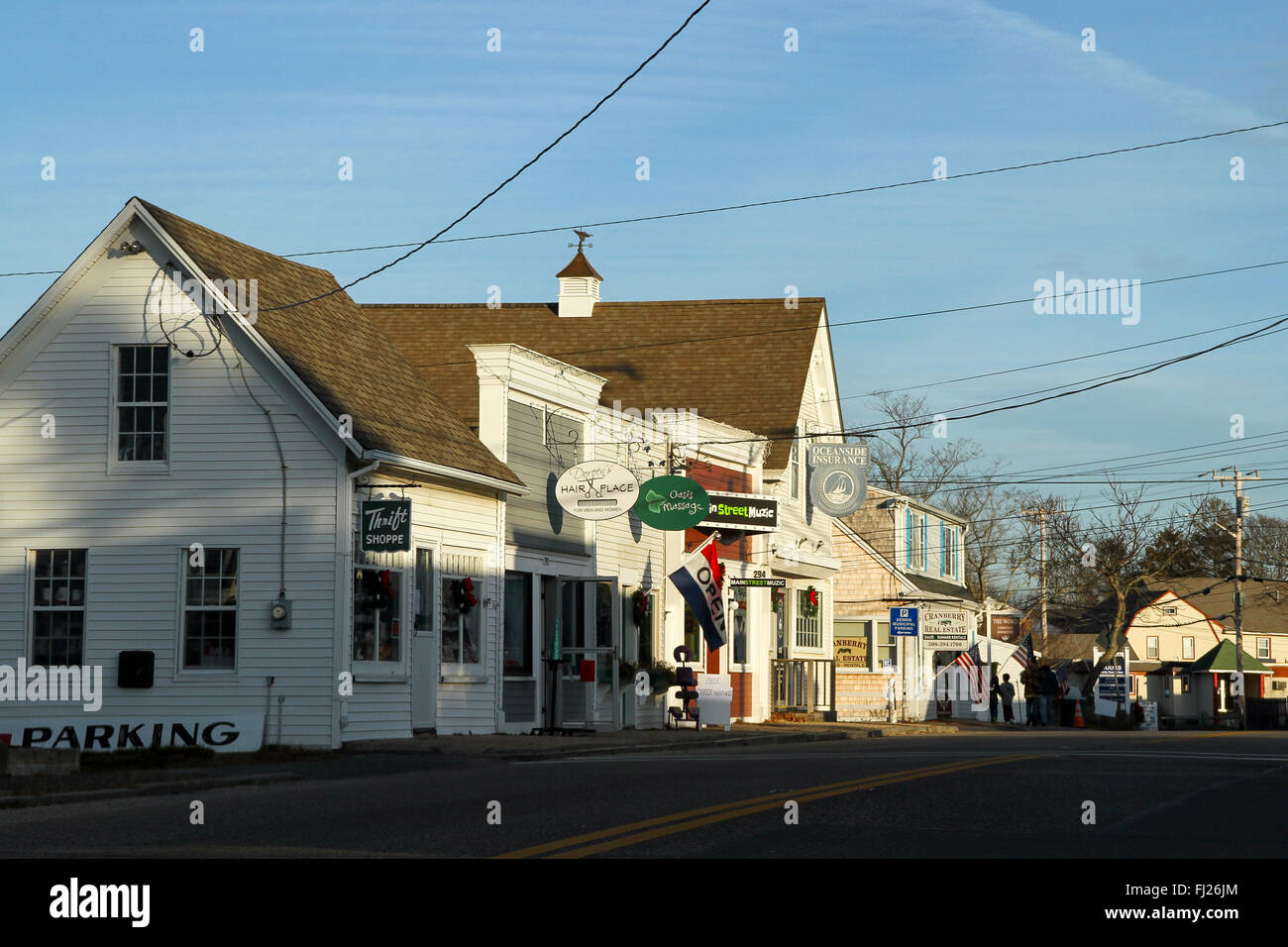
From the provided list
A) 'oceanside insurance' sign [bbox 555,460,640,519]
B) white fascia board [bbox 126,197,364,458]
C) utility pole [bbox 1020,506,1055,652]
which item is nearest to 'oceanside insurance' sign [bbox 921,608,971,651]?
utility pole [bbox 1020,506,1055,652]

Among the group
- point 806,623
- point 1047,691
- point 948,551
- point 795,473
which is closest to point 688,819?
point 795,473

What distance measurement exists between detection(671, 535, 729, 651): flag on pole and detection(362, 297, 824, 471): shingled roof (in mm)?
6055

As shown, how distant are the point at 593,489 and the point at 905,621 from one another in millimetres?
18874

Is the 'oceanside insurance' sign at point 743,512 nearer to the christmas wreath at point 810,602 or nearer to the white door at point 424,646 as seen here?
the christmas wreath at point 810,602

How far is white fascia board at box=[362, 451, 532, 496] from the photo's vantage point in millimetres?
22516

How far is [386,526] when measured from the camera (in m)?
22.4

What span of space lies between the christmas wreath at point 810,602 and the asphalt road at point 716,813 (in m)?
22.0

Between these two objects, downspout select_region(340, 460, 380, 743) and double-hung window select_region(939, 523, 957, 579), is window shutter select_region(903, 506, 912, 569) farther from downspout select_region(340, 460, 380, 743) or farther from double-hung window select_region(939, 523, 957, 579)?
downspout select_region(340, 460, 380, 743)

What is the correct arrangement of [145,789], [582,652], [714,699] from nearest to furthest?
[145,789], [582,652], [714,699]

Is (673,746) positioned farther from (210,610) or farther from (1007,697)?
(1007,697)

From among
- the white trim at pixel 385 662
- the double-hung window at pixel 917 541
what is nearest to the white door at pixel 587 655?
the white trim at pixel 385 662

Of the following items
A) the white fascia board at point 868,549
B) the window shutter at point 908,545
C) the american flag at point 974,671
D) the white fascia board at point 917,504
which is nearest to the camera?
the white fascia board at point 868,549

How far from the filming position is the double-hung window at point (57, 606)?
75.7ft

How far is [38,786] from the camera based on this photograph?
15680 millimetres
